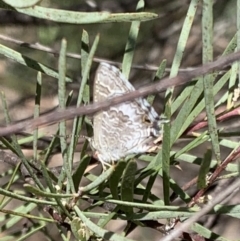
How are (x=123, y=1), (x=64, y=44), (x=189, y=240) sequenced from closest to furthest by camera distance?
(x=64, y=44), (x=189, y=240), (x=123, y=1)

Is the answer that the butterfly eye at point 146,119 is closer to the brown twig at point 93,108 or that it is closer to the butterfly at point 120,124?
the butterfly at point 120,124

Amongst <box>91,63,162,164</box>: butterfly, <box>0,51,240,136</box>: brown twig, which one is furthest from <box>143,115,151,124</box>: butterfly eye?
<box>0,51,240,136</box>: brown twig

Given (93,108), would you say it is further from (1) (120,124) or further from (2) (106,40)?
(2) (106,40)

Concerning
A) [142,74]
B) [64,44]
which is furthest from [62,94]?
[142,74]

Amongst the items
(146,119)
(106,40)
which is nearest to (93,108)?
(146,119)

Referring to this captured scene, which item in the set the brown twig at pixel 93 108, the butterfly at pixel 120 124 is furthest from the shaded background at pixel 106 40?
the brown twig at pixel 93 108

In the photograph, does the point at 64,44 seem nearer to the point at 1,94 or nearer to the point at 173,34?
the point at 1,94

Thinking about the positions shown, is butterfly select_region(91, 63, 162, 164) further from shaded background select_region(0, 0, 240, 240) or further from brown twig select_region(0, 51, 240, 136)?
shaded background select_region(0, 0, 240, 240)

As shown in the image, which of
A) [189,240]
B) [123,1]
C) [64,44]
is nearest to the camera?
[64,44]
